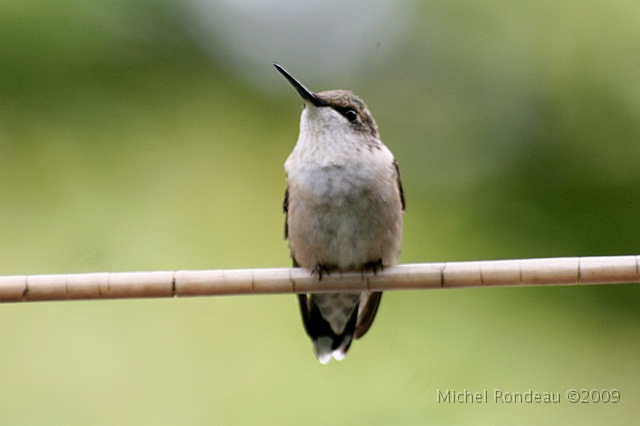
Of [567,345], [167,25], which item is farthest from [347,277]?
[167,25]

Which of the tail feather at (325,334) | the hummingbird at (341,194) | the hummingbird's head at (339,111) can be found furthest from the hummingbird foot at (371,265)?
the hummingbird's head at (339,111)

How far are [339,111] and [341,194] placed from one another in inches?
11.1

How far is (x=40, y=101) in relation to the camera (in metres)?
2.79

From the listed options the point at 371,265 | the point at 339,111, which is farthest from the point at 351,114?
the point at 371,265

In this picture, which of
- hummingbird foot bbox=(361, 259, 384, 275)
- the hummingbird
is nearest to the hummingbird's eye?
the hummingbird

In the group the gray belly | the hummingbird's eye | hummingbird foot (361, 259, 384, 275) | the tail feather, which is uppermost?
the hummingbird's eye

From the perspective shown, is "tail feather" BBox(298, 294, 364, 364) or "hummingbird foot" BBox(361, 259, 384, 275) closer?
"hummingbird foot" BBox(361, 259, 384, 275)

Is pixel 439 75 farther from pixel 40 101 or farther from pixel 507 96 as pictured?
pixel 40 101

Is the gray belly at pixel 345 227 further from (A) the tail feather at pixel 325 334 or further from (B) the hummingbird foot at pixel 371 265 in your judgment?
(A) the tail feather at pixel 325 334

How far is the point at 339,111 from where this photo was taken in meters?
2.16

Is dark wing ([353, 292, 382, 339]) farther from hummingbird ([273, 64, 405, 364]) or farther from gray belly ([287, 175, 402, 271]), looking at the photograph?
gray belly ([287, 175, 402, 271])

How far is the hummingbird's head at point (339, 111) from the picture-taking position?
2123mm

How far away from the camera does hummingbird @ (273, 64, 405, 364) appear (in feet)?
6.66

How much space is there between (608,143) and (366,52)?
95cm
